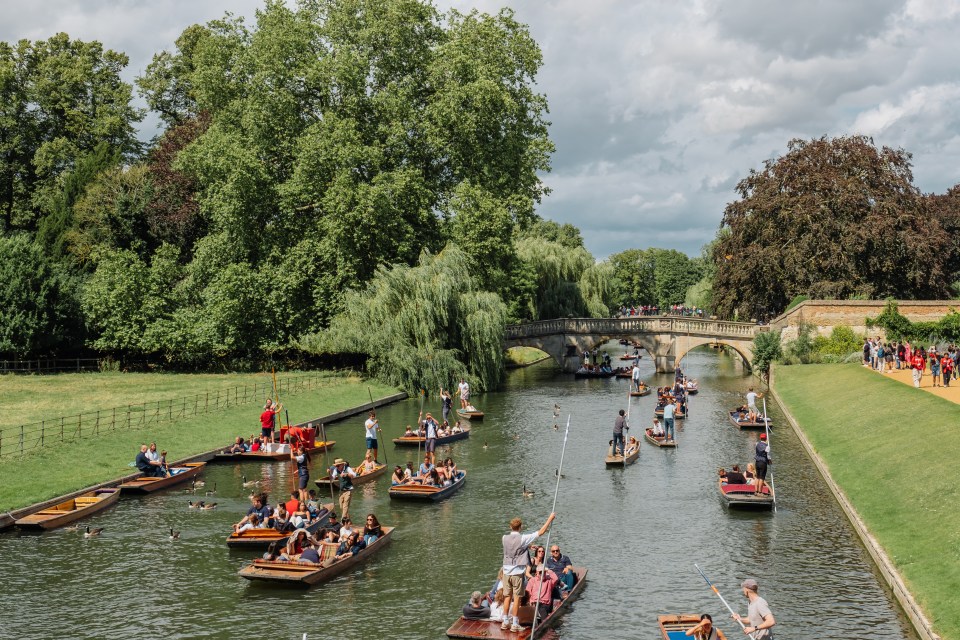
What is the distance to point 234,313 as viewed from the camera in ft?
210

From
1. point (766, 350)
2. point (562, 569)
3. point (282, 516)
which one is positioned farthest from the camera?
point (766, 350)

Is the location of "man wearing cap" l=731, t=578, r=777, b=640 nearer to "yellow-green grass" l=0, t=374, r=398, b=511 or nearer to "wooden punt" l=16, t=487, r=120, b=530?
"wooden punt" l=16, t=487, r=120, b=530

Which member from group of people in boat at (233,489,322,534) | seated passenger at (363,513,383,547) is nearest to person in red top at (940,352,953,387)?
seated passenger at (363,513,383,547)

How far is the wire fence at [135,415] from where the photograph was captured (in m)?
38.1

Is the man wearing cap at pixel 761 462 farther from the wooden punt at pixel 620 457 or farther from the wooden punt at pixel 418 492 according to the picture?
the wooden punt at pixel 418 492

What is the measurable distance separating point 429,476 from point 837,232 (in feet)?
165

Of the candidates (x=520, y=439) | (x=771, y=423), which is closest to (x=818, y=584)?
(x=520, y=439)

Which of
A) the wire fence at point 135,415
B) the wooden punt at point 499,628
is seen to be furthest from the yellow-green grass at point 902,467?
the wire fence at point 135,415

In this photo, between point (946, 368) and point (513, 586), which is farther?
point (946, 368)

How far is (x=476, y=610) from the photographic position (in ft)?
64.0

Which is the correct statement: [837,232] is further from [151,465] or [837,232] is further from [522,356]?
[151,465]

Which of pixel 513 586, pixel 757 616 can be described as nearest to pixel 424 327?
pixel 513 586

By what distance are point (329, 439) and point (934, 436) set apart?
25964 mm

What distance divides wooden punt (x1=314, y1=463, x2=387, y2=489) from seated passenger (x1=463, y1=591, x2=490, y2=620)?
40.9 ft
